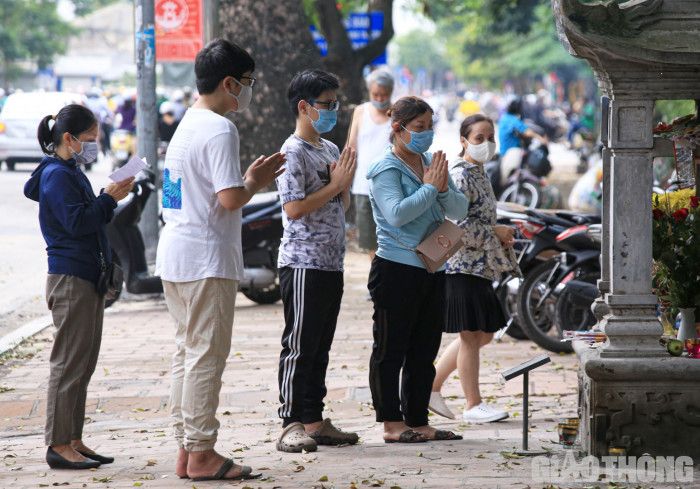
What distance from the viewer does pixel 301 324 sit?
21.6 ft

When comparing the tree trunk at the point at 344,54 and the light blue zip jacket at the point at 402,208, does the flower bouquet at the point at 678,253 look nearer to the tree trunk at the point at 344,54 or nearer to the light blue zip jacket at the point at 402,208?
the light blue zip jacket at the point at 402,208

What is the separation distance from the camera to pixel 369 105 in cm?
1141

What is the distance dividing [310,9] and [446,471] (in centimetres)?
1964

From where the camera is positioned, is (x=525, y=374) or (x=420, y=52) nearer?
(x=525, y=374)

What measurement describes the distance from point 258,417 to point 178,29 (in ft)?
27.0

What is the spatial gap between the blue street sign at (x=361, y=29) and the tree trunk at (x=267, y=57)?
3220mm

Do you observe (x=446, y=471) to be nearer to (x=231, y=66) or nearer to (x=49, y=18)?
(x=231, y=66)

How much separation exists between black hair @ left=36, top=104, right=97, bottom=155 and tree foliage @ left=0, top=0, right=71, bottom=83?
210 feet

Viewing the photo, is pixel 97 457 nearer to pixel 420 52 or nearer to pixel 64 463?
pixel 64 463

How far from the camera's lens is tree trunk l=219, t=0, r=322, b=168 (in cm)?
1670

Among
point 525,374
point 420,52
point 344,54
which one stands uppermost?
point 420,52

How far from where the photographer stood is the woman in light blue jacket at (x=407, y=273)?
21.9 feet

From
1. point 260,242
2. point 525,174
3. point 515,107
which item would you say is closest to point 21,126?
point 515,107

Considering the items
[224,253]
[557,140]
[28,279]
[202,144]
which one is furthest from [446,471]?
[557,140]
